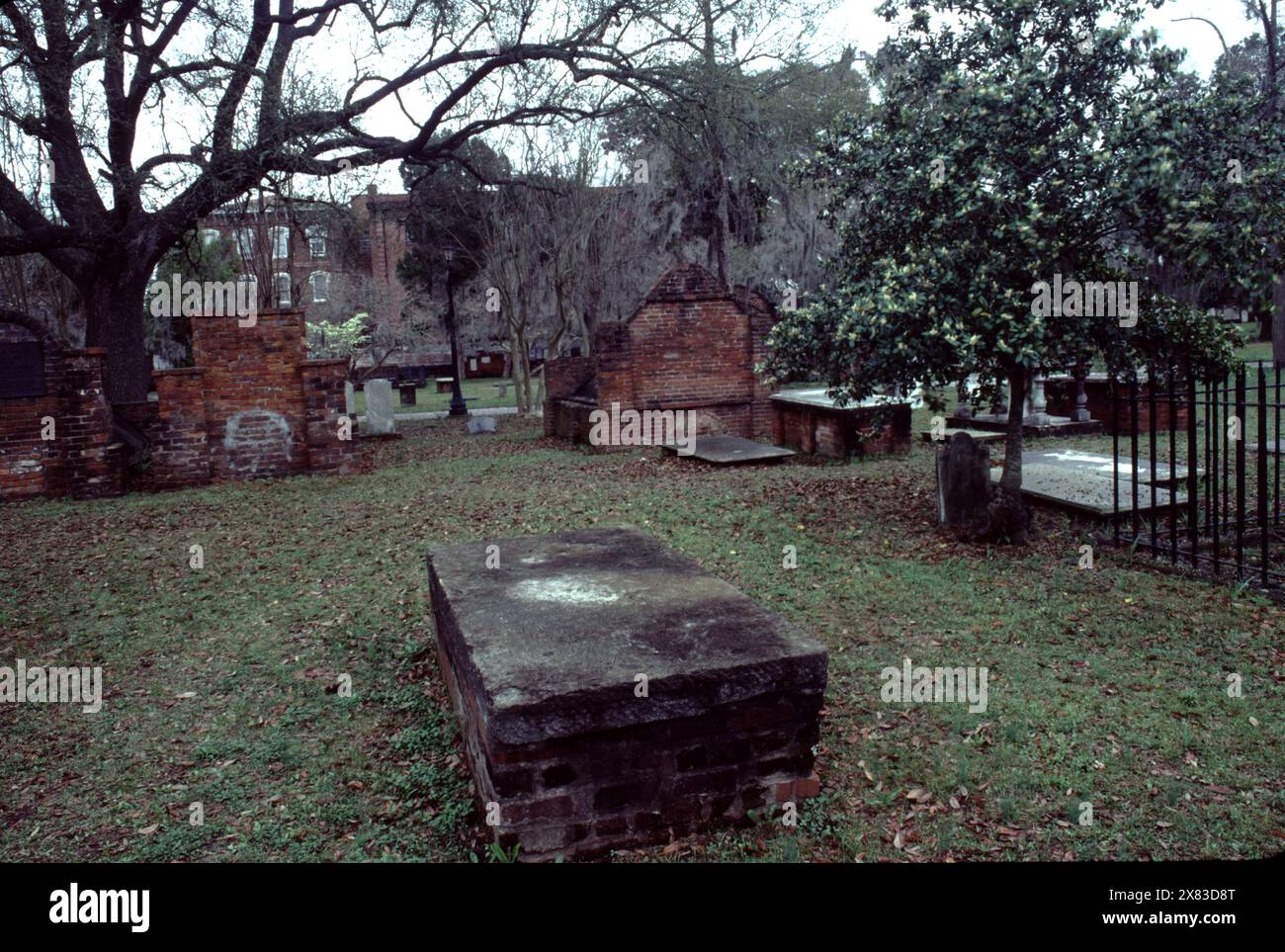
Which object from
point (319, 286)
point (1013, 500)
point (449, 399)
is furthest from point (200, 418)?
point (319, 286)

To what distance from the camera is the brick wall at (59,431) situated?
39.8 ft

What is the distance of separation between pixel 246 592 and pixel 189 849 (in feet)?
13.3

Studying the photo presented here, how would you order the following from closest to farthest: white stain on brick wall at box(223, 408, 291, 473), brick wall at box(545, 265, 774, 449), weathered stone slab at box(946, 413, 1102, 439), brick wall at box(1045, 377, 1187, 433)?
white stain on brick wall at box(223, 408, 291, 473), brick wall at box(1045, 377, 1187, 433), weathered stone slab at box(946, 413, 1102, 439), brick wall at box(545, 265, 774, 449)

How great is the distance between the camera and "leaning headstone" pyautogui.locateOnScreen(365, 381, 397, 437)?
19.5 m

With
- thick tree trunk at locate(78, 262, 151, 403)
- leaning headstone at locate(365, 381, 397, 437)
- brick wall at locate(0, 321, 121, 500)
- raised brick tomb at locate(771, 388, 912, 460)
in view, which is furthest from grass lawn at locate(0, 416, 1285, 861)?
leaning headstone at locate(365, 381, 397, 437)

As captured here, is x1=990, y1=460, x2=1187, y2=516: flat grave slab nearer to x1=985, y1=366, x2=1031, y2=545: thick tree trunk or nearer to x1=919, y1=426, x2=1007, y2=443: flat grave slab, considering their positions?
x1=985, y1=366, x2=1031, y2=545: thick tree trunk

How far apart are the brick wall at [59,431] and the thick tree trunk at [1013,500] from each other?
11464 mm

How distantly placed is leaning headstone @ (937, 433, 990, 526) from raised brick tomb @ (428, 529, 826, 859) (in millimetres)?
4838

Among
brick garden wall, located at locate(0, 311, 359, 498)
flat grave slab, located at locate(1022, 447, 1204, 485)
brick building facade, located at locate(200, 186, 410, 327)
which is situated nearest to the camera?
flat grave slab, located at locate(1022, 447, 1204, 485)

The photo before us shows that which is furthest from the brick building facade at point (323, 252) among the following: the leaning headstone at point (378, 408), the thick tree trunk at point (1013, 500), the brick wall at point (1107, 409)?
the brick wall at point (1107, 409)

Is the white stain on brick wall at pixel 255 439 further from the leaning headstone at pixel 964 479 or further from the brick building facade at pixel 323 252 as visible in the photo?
the leaning headstone at pixel 964 479

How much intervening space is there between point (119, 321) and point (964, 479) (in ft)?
46.0

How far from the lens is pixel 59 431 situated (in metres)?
12.3

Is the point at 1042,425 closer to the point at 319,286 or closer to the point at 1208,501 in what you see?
the point at 1208,501
